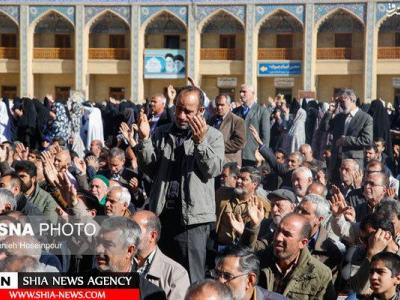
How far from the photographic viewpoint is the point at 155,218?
211 inches

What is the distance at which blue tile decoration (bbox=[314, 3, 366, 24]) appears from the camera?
37.3 m

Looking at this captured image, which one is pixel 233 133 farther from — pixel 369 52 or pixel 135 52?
pixel 135 52

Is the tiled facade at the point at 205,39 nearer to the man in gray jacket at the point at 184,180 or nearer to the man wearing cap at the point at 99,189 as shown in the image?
the man wearing cap at the point at 99,189

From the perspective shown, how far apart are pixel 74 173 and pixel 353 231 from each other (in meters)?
3.31

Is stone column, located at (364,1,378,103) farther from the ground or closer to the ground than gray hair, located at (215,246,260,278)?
farther from the ground

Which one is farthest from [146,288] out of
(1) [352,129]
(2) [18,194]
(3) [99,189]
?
(1) [352,129]

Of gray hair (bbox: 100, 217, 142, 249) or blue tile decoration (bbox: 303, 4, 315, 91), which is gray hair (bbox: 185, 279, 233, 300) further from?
blue tile decoration (bbox: 303, 4, 315, 91)

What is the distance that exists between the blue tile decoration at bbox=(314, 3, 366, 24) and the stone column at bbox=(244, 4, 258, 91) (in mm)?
2653

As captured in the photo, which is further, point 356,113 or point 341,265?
point 356,113

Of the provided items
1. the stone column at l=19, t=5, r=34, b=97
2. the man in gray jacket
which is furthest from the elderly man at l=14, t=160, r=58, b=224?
the stone column at l=19, t=5, r=34, b=97

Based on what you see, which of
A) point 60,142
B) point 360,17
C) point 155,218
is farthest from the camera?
point 360,17

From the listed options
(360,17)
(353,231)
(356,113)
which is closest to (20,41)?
(360,17)

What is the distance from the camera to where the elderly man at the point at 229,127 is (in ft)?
27.0

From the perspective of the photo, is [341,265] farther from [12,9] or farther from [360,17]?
[12,9]
